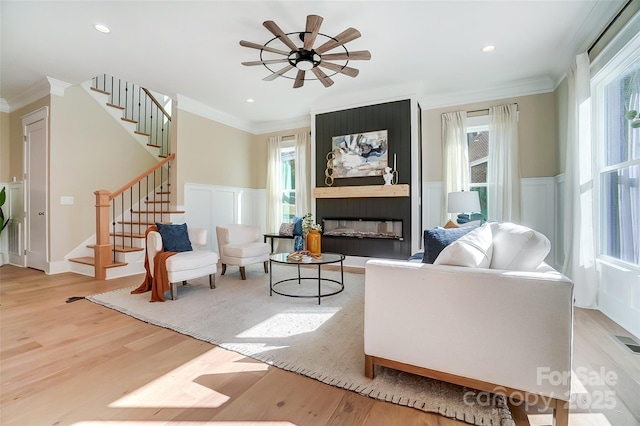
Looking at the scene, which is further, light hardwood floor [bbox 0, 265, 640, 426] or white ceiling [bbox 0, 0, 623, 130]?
white ceiling [bbox 0, 0, 623, 130]

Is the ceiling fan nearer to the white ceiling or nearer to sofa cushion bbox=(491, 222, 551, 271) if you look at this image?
the white ceiling

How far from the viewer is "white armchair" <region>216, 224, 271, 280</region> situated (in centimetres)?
386

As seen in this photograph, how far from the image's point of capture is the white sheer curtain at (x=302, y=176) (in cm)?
578

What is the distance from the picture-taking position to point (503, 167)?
4.21 metres

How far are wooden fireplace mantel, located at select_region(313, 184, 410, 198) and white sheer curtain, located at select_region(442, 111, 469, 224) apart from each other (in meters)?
0.73

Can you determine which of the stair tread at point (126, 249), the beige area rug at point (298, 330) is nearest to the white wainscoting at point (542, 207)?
the beige area rug at point (298, 330)

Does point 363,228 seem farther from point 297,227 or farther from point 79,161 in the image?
point 79,161

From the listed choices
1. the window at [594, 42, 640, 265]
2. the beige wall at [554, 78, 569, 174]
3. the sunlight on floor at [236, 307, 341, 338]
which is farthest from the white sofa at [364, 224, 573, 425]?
the beige wall at [554, 78, 569, 174]

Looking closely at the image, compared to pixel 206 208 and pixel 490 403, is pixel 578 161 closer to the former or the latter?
pixel 490 403

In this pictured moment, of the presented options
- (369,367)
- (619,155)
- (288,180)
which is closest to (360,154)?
(288,180)

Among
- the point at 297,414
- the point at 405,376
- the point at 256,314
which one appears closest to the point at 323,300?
the point at 256,314

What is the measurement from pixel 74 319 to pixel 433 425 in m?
2.98

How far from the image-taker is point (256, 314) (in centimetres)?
264

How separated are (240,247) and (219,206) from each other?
6.56 feet
